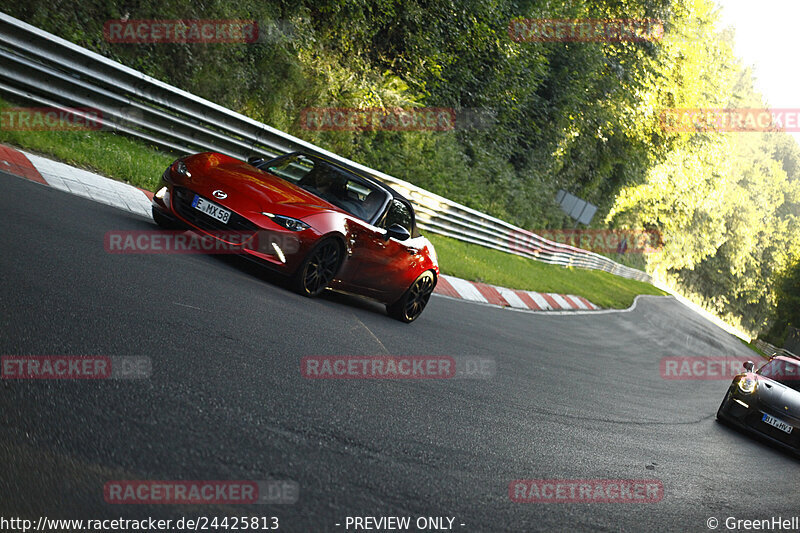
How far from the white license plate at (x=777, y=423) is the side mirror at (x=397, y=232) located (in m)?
5.71

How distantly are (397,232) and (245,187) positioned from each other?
1771 mm

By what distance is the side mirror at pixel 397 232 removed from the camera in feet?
26.6

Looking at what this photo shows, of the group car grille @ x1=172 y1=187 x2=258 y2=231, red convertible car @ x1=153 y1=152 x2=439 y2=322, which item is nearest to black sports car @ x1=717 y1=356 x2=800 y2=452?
red convertible car @ x1=153 y1=152 x2=439 y2=322

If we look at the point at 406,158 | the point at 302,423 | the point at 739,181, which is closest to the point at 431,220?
the point at 406,158

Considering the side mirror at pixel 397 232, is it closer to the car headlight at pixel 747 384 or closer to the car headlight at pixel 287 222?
the car headlight at pixel 287 222

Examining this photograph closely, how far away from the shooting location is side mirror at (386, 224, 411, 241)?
8.12 m

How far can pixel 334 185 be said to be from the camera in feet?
26.3

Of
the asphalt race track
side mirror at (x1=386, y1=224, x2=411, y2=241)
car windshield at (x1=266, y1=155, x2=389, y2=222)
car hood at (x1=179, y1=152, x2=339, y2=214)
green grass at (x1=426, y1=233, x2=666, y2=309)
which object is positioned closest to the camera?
the asphalt race track

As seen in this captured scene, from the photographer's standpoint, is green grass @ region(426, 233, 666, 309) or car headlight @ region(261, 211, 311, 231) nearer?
car headlight @ region(261, 211, 311, 231)

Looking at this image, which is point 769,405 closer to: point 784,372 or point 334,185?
point 784,372

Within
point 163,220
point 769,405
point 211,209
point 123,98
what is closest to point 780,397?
point 769,405

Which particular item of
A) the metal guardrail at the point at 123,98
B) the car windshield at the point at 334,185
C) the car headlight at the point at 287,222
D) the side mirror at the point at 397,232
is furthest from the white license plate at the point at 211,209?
the metal guardrail at the point at 123,98

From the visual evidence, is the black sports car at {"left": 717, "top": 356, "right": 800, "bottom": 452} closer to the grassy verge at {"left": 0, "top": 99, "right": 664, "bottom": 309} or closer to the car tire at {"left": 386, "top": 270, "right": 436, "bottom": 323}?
the car tire at {"left": 386, "top": 270, "right": 436, "bottom": 323}

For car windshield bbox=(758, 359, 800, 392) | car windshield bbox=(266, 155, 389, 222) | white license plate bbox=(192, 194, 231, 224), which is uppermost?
car windshield bbox=(758, 359, 800, 392)
